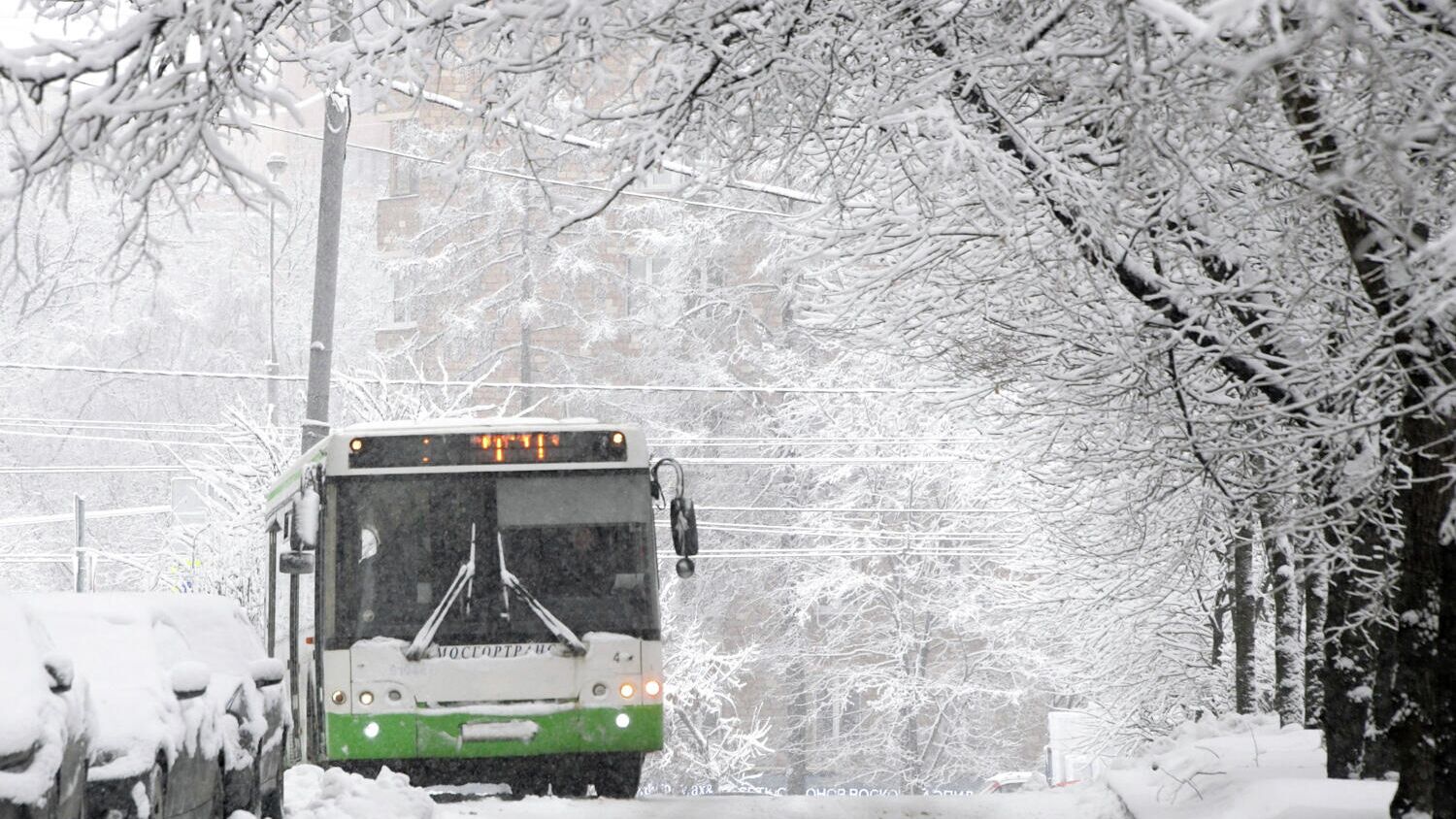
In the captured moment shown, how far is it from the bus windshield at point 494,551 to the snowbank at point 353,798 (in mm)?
1711

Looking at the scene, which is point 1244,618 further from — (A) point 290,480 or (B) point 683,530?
(A) point 290,480

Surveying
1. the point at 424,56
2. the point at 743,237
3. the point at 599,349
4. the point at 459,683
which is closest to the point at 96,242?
the point at 599,349

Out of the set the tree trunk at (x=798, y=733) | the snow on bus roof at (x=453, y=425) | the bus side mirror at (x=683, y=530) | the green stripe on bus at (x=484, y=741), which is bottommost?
the tree trunk at (x=798, y=733)

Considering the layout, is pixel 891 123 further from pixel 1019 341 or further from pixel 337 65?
pixel 1019 341

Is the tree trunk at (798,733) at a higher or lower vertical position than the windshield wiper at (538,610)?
lower

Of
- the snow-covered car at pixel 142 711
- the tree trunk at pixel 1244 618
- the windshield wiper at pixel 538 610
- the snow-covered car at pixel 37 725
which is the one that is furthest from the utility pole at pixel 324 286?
the snow-covered car at pixel 37 725

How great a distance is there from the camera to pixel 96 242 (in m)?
51.3

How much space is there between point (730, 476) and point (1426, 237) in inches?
1436

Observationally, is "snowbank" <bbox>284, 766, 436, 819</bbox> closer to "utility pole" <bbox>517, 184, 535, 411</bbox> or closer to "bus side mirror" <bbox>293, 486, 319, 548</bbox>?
"bus side mirror" <bbox>293, 486, 319, 548</bbox>

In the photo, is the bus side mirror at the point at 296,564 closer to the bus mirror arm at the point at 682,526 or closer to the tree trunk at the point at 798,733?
the bus mirror arm at the point at 682,526

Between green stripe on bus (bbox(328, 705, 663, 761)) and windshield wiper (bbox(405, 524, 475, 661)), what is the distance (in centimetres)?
49

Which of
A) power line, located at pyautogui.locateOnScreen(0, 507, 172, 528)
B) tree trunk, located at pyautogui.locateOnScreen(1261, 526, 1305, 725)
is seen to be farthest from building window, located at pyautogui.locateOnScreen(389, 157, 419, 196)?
tree trunk, located at pyautogui.locateOnScreen(1261, 526, 1305, 725)

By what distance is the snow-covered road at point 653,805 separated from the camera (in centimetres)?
1099

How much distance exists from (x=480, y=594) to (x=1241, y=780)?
5.95 metres
